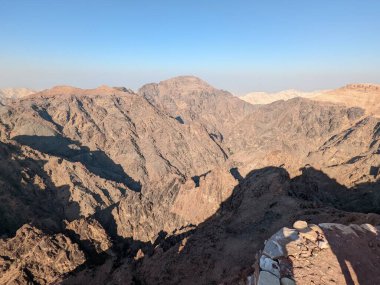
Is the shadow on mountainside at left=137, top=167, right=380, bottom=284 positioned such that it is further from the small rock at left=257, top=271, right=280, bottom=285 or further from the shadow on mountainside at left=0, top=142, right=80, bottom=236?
the shadow on mountainside at left=0, top=142, right=80, bottom=236

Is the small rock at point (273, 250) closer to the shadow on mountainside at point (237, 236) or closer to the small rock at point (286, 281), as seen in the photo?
the small rock at point (286, 281)

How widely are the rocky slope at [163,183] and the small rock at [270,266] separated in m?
4.34

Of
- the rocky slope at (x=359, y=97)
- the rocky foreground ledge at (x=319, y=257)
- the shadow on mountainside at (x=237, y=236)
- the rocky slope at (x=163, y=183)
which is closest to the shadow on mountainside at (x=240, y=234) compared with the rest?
the shadow on mountainside at (x=237, y=236)

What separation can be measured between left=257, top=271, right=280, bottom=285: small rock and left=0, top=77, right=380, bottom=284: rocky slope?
495cm

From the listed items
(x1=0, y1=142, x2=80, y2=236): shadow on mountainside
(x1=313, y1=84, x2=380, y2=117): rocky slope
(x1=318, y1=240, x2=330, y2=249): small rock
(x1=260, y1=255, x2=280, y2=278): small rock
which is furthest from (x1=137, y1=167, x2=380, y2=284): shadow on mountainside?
(x1=313, y1=84, x2=380, y2=117): rocky slope

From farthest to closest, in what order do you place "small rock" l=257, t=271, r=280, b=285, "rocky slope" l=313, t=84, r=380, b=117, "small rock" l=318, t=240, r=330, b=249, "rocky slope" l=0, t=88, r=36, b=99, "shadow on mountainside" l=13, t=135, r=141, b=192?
1. "rocky slope" l=0, t=88, r=36, b=99
2. "rocky slope" l=313, t=84, r=380, b=117
3. "shadow on mountainside" l=13, t=135, r=141, b=192
4. "small rock" l=318, t=240, r=330, b=249
5. "small rock" l=257, t=271, r=280, b=285

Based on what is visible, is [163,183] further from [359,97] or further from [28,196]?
[359,97]

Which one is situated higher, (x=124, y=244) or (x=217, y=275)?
(x=217, y=275)

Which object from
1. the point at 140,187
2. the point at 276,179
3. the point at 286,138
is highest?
the point at 276,179

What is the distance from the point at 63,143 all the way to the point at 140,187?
1014 inches

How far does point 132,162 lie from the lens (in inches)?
3745

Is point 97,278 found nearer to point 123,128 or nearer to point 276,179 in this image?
point 276,179

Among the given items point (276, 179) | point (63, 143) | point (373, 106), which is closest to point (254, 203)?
point (276, 179)

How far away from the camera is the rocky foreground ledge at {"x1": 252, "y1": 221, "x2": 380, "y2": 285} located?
39.1ft
